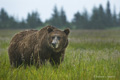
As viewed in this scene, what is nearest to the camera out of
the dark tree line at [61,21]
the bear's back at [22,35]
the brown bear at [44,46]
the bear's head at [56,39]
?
the bear's head at [56,39]

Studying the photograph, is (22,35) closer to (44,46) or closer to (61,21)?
(44,46)

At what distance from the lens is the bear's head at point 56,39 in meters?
4.65

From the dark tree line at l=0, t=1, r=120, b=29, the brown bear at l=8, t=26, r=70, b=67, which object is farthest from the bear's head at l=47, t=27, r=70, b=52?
the dark tree line at l=0, t=1, r=120, b=29

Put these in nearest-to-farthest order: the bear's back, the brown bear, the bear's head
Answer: the bear's head
the brown bear
the bear's back

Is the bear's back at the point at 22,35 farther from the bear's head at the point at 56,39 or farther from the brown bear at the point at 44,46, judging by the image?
the bear's head at the point at 56,39

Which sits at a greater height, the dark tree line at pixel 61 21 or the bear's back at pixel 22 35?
the dark tree line at pixel 61 21

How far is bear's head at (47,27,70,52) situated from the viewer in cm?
465

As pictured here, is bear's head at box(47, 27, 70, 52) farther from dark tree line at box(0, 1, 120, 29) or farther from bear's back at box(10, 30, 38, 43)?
dark tree line at box(0, 1, 120, 29)

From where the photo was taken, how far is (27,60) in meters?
5.47

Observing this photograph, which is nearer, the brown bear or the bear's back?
the brown bear

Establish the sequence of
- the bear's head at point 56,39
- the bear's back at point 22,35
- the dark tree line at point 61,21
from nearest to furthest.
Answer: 1. the bear's head at point 56,39
2. the bear's back at point 22,35
3. the dark tree line at point 61,21

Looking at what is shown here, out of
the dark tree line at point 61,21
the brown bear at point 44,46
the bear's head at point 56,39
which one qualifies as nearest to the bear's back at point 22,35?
the brown bear at point 44,46

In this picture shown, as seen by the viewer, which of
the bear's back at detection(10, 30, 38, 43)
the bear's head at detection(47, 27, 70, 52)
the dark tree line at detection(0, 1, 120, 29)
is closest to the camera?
the bear's head at detection(47, 27, 70, 52)

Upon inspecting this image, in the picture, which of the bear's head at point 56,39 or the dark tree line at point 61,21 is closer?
the bear's head at point 56,39
